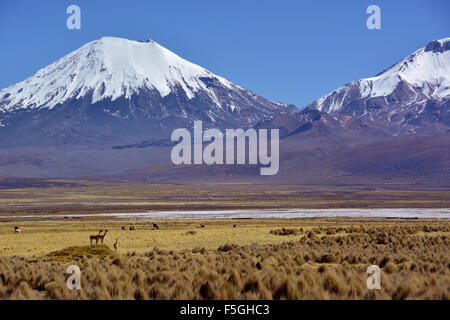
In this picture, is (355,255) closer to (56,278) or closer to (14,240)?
(56,278)

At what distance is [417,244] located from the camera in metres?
27.7

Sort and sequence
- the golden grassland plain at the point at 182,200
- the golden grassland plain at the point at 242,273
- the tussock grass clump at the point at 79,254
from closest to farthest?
the golden grassland plain at the point at 242,273 → the tussock grass clump at the point at 79,254 → the golden grassland plain at the point at 182,200

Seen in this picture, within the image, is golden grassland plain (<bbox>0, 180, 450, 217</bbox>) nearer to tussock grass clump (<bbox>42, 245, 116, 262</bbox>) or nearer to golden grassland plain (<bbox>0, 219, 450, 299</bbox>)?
tussock grass clump (<bbox>42, 245, 116, 262</bbox>)

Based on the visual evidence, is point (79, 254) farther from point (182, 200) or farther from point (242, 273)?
point (182, 200)

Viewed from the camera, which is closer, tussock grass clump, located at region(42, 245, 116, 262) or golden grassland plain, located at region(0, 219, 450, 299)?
golden grassland plain, located at region(0, 219, 450, 299)

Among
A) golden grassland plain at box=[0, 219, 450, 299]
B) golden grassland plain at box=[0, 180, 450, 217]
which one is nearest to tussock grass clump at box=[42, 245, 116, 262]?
golden grassland plain at box=[0, 219, 450, 299]

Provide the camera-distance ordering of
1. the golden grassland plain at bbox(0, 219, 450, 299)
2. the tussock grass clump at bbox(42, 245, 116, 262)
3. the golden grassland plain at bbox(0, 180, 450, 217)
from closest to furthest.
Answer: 1. the golden grassland plain at bbox(0, 219, 450, 299)
2. the tussock grass clump at bbox(42, 245, 116, 262)
3. the golden grassland plain at bbox(0, 180, 450, 217)

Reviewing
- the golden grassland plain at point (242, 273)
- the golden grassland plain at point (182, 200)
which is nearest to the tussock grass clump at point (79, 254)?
the golden grassland plain at point (242, 273)

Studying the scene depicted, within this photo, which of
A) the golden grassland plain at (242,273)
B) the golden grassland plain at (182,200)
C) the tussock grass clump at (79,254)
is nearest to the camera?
the golden grassland plain at (242,273)

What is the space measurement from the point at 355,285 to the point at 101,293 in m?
5.41

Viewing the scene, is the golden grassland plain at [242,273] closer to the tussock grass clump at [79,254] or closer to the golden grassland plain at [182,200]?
the tussock grass clump at [79,254]

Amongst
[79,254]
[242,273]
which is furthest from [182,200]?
[242,273]

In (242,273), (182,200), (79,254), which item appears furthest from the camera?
(182,200)
